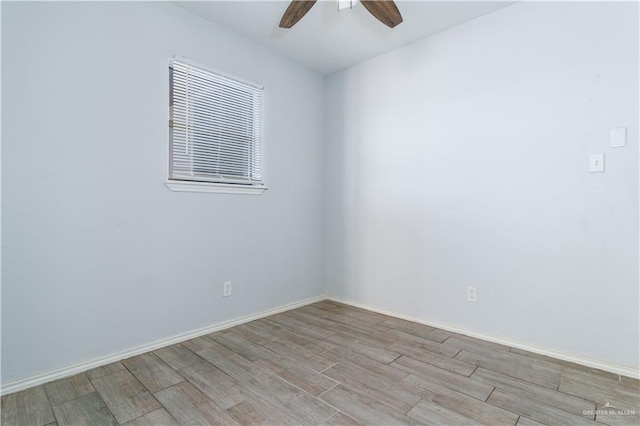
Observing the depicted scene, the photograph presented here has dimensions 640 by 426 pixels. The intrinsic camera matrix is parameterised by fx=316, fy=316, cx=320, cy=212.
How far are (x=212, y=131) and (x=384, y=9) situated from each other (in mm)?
1556

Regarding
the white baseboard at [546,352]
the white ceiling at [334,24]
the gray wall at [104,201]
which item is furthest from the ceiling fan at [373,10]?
the white baseboard at [546,352]

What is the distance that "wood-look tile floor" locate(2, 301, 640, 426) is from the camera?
1.50 m

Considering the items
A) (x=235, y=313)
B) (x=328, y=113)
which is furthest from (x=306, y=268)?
(x=328, y=113)

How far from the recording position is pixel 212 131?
2598 mm

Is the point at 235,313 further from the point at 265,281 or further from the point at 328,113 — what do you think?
the point at 328,113

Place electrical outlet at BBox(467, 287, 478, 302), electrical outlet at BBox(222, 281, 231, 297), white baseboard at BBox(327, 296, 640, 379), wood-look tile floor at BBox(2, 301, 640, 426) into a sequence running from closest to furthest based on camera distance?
wood-look tile floor at BBox(2, 301, 640, 426) < white baseboard at BBox(327, 296, 640, 379) < electrical outlet at BBox(467, 287, 478, 302) < electrical outlet at BBox(222, 281, 231, 297)

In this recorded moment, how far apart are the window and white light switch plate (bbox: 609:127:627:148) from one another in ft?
8.35

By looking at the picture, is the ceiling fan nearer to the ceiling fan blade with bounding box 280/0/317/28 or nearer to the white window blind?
the ceiling fan blade with bounding box 280/0/317/28

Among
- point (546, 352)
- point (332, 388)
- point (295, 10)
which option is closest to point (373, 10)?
point (295, 10)

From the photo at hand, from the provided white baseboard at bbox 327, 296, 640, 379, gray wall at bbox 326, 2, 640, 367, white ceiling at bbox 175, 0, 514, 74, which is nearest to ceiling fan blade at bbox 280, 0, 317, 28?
white ceiling at bbox 175, 0, 514, 74

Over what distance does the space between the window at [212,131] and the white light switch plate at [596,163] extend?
8.04 ft

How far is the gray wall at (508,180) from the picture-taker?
1972 millimetres

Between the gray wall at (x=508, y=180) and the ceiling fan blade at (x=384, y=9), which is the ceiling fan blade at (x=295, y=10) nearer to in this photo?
the ceiling fan blade at (x=384, y=9)

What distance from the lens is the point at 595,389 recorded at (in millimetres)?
1744
